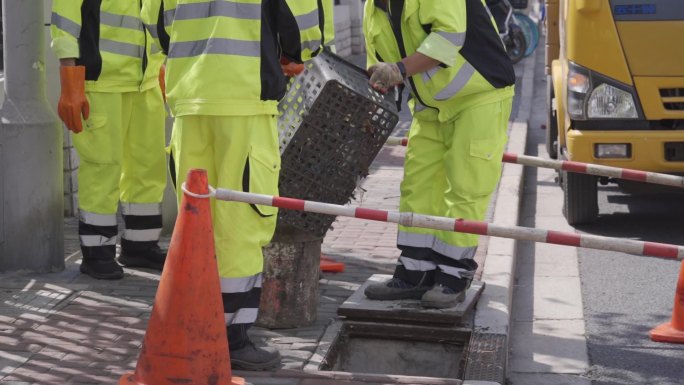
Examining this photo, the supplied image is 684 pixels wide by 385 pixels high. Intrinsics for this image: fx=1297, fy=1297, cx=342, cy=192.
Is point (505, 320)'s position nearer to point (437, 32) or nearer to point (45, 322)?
point (437, 32)

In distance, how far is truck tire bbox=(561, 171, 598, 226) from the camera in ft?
29.4

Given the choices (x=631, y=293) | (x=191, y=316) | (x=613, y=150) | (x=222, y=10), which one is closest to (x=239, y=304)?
(x=191, y=316)

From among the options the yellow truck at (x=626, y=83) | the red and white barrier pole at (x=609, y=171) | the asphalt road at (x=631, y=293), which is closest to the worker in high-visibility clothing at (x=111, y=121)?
the red and white barrier pole at (x=609, y=171)

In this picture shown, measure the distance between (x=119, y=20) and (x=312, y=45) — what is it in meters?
1.83

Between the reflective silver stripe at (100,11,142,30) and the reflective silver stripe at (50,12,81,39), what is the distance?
0.15m

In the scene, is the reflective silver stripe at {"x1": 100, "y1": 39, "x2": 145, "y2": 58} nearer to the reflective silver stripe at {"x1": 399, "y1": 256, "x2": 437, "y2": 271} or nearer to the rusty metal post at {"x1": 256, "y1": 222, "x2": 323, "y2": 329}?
the rusty metal post at {"x1": 256, "y1": 222, "x2": 323, "y2": 329}

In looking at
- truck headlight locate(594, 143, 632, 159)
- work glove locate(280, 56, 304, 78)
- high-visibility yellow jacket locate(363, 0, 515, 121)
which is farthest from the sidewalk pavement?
truck headlight locate(594, 143, 632, 159)

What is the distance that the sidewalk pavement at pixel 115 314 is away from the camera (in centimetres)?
520

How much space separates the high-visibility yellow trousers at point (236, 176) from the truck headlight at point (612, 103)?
12.7 feet

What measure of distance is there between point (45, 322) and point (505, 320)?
2.14 m

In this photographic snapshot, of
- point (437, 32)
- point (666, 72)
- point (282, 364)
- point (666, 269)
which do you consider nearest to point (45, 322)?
point (282, 364)

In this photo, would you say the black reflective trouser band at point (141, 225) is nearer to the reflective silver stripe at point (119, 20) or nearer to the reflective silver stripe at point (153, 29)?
the reflective silver stripe at point (119, 20)

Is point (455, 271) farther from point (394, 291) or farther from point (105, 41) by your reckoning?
point (105, 41)

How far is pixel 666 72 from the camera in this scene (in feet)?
27.6
